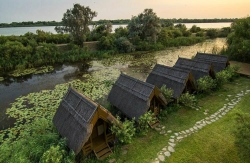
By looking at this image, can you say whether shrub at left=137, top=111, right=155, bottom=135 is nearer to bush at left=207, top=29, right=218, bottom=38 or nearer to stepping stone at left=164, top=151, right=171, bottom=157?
stepping stone at left=164, top=151, right=171, bottom=157

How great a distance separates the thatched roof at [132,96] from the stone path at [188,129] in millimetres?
1513

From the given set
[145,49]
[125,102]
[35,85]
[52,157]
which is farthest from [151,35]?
[52,157]

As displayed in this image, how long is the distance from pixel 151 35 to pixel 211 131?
25350mm

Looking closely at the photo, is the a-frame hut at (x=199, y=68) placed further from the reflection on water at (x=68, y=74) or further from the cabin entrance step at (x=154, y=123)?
the cabin entrance step at (x=154, y=123)

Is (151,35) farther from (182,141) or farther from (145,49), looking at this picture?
(182,141)

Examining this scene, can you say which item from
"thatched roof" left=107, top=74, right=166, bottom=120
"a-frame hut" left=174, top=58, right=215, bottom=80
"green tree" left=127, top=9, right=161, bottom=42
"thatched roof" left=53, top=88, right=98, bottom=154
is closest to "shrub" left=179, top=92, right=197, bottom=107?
"thatched roof" left=107, top=74, right=166, bottom=120

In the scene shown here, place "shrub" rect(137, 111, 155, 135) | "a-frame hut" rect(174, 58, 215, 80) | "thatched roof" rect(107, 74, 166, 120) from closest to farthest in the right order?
"shrub" rect(137, 111, 155, 135)
"thatched roof" rect(107, 74, 166, 120)
"a-frame hut" rect(174, 58, 215, 80)

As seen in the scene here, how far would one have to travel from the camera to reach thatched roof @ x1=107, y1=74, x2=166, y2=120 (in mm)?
8453

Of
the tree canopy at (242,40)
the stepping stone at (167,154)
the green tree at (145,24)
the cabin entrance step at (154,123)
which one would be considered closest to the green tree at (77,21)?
the green tree at (145,24)

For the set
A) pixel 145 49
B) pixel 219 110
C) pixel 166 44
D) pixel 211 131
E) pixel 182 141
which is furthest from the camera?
pixel 166 44

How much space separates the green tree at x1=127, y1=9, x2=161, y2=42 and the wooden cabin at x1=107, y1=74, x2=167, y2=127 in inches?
868

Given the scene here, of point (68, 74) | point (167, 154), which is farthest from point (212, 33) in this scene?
point (167, 154)

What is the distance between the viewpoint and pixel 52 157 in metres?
5.38

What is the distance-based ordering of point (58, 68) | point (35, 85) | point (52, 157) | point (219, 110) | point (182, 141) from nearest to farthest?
point (52, 157), point (182, 141), point (219, 110), point (35, 85), point (58, 68)
